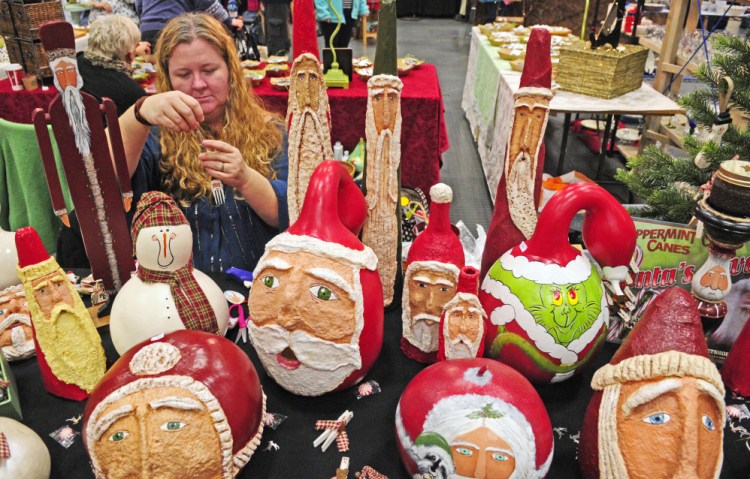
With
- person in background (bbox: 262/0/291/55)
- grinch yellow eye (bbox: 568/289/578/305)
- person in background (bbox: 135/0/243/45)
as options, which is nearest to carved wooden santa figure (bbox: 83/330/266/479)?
grinch yellow eye (bbox: 568/289/578/305)

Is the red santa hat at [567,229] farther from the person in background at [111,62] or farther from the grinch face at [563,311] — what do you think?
the person in background at [111,62]

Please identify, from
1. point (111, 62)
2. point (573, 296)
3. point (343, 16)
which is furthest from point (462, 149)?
point (573, 296)

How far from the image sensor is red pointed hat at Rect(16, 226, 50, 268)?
0.90 metres

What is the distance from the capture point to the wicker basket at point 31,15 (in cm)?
213

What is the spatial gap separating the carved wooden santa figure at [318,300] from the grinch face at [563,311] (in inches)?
11.2

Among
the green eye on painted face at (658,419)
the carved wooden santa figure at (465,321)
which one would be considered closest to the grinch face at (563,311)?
the carved wooden santa figure at (465,321)

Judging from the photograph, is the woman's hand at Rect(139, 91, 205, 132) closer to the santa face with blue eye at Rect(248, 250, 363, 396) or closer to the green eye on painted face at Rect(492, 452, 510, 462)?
the santa face with blue eye at Rect(248, 250, 363, 396)

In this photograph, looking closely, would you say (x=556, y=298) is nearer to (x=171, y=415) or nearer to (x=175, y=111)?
(x=171, y=415)

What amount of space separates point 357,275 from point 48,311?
53 cm

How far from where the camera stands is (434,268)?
101cm

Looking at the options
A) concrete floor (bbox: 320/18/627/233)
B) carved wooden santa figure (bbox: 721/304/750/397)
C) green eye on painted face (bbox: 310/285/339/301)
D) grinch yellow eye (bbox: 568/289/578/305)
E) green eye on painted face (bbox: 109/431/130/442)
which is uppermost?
green eye on painted face (bbox: 310/285/339/301)

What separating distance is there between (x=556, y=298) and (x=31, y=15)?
2.50 m

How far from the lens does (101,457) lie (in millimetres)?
746

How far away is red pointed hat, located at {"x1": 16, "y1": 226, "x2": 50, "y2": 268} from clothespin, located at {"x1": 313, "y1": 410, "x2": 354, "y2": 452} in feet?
1.81
